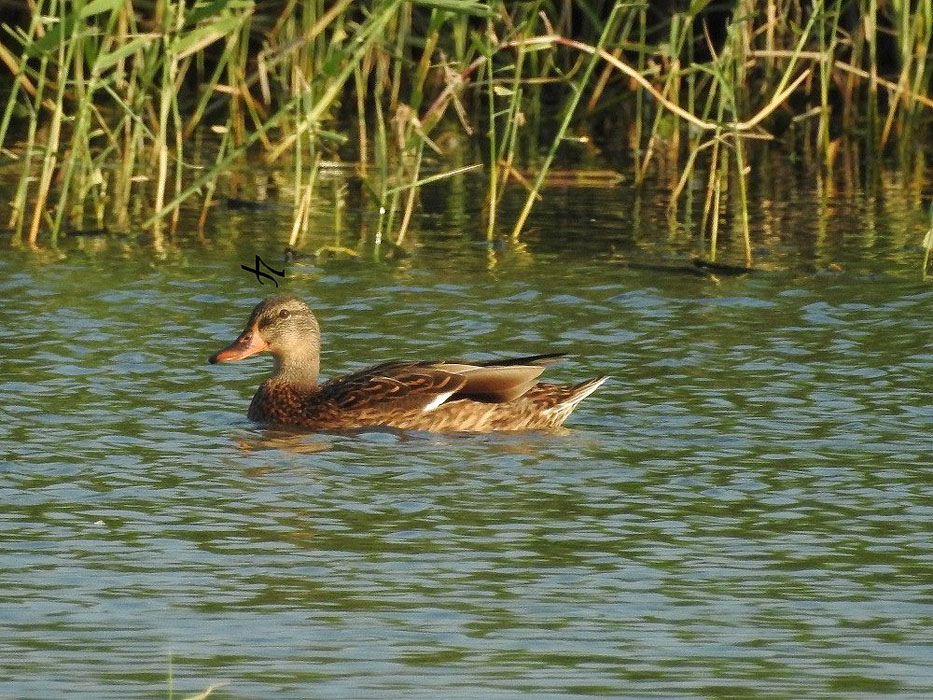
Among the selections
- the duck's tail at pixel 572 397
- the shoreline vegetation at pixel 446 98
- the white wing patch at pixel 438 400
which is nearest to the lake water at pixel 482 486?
the duck's tail at pixel 572 397

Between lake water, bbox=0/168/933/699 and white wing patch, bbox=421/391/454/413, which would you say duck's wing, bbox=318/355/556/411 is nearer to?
white wing patch, bbox=421/391/454/413

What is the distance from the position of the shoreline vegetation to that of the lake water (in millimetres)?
672

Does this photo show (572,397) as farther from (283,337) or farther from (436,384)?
(283,337)

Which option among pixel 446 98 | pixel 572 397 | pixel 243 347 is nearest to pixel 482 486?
pixel 572 397

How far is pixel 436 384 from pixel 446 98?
3.56 metres

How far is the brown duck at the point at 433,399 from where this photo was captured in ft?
31.3

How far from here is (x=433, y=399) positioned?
31.4 feet

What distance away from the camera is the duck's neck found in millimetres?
10109

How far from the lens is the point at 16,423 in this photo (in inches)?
361

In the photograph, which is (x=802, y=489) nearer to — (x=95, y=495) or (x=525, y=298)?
(x=95, y=495)

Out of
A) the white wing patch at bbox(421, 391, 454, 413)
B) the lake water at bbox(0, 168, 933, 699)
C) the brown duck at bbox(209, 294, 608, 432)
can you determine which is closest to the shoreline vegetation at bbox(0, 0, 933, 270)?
the lake water at bbox(0, 168, 933, 699)

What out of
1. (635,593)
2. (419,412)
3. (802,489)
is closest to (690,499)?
(802,489)

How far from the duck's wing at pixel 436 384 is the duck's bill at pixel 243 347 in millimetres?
607

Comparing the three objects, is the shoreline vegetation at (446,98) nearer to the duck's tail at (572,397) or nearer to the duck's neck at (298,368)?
the duck's neck at (298,368)
